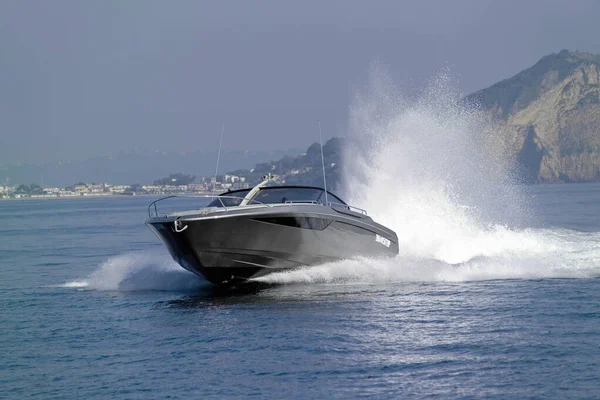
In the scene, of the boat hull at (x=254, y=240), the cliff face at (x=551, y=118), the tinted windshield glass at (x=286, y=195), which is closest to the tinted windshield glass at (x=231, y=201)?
the tinted windshield glass at (x=286, y=195)

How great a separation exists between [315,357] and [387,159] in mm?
21483

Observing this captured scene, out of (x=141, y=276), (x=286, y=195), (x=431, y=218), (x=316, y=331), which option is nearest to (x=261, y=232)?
(x=286, y=195)

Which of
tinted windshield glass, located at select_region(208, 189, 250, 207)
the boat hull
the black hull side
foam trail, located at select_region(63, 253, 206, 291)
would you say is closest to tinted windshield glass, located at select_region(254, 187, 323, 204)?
tinted windshield glass, located at select_region(208, 189, 250, 207)

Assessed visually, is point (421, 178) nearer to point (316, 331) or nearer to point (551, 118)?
point (316, 331)

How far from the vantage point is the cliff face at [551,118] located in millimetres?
158875

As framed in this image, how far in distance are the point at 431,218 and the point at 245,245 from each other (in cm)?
1209

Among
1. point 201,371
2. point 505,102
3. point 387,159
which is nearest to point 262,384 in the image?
point 201,371

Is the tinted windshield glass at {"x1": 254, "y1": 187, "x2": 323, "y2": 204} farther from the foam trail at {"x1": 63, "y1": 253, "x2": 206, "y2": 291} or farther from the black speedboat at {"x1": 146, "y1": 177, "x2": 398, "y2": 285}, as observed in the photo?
the foam trail at {"x1": 63, "y1": 253, "x2": 206, "y2": 291}

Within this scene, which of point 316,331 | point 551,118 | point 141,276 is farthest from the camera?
point 551,118

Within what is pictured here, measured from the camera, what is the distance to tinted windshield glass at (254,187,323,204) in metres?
18.8

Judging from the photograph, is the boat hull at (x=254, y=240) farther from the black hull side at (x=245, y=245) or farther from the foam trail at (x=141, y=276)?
the foam trail at (x=141, y=276)

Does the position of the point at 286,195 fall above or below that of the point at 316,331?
above

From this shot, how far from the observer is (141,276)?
→ 69.6 feet

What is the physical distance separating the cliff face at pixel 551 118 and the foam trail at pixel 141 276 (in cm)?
13285
